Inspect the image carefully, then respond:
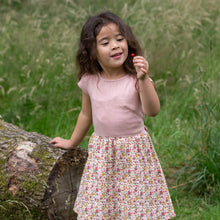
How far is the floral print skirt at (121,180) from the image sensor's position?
2143 millimetres

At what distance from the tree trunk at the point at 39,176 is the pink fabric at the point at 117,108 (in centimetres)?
42

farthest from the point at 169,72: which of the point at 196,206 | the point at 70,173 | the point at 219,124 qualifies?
the point at 70,173

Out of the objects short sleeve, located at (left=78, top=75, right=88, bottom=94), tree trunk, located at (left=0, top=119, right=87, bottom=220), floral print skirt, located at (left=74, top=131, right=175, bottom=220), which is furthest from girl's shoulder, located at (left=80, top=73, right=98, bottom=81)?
Answer: tree trunk, located at (left=0, top=119, right=87, bottom=220)

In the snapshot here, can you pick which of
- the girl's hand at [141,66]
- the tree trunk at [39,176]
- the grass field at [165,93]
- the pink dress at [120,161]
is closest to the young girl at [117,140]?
the pink dress at [120,161]

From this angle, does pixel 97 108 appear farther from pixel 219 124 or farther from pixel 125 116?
pixel 219 124

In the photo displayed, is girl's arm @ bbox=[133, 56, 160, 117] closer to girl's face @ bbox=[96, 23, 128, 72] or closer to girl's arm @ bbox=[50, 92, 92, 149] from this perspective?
girl's face @ bbox=[96, 23, 128, 72]

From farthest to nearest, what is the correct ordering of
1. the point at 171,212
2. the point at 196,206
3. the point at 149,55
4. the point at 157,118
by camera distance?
the point at 149,55
the point at 157,118
the point at 196,206
the point at 171,212

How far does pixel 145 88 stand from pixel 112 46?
1.00ft

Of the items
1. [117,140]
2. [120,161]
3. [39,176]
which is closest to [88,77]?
[117,140]

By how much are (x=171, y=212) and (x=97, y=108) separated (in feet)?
→ 2.52

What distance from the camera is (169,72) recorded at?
4.14 meters

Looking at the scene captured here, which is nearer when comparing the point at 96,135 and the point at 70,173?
the point at 96,135

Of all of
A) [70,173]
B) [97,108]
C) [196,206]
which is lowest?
[196,206]

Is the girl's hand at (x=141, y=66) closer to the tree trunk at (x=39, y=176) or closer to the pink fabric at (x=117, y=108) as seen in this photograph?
the pink fabric at (x=117, y=108)
